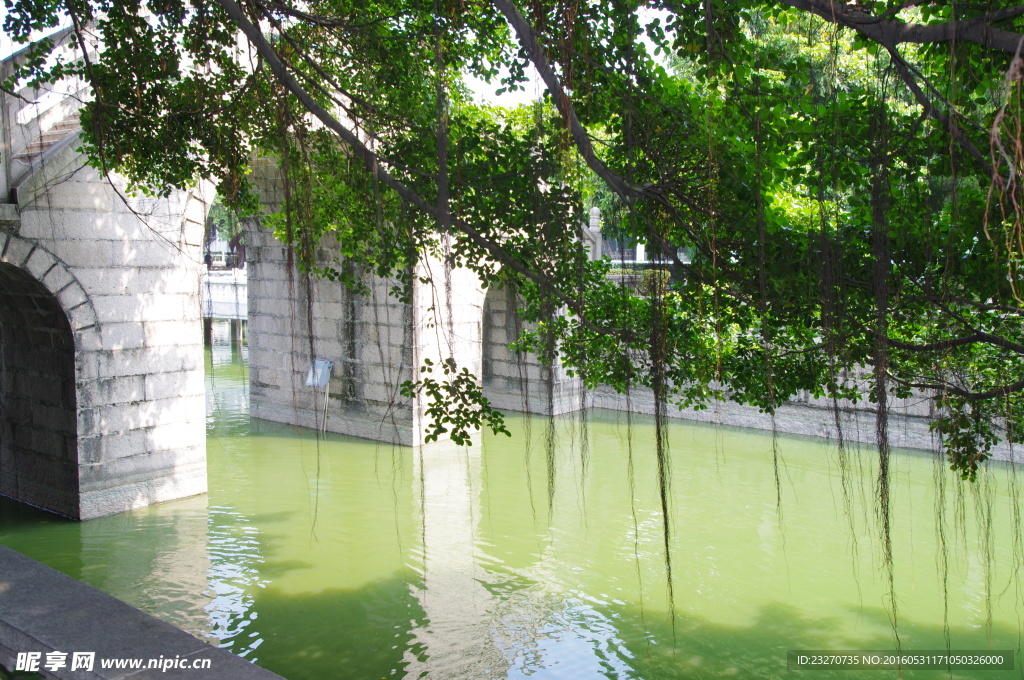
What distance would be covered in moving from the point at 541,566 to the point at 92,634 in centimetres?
307

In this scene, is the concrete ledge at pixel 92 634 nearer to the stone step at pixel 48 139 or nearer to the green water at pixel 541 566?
the green water at pixel 541 566

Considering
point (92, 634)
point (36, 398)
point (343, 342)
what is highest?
point (343, 342)

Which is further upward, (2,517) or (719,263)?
(719,263)

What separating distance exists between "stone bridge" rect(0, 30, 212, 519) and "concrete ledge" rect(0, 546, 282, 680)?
2716 mm

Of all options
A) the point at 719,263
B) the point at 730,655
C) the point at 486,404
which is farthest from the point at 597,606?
the point at 719,263

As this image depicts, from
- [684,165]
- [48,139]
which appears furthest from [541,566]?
[48,139]

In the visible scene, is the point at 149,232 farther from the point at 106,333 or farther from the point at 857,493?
the point at 857,493

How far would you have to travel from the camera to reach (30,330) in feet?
22.0

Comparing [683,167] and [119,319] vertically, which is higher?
[683,167]

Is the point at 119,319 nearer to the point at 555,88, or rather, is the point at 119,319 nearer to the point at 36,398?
the point at 36,398

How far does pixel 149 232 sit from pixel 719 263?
485cm

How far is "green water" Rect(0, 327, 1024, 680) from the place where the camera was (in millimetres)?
4570

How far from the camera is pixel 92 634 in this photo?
3385mm

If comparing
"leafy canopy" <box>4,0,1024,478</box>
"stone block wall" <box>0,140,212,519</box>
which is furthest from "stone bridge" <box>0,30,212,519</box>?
"leafy canopy" <box>4,0,1024,478</box>
